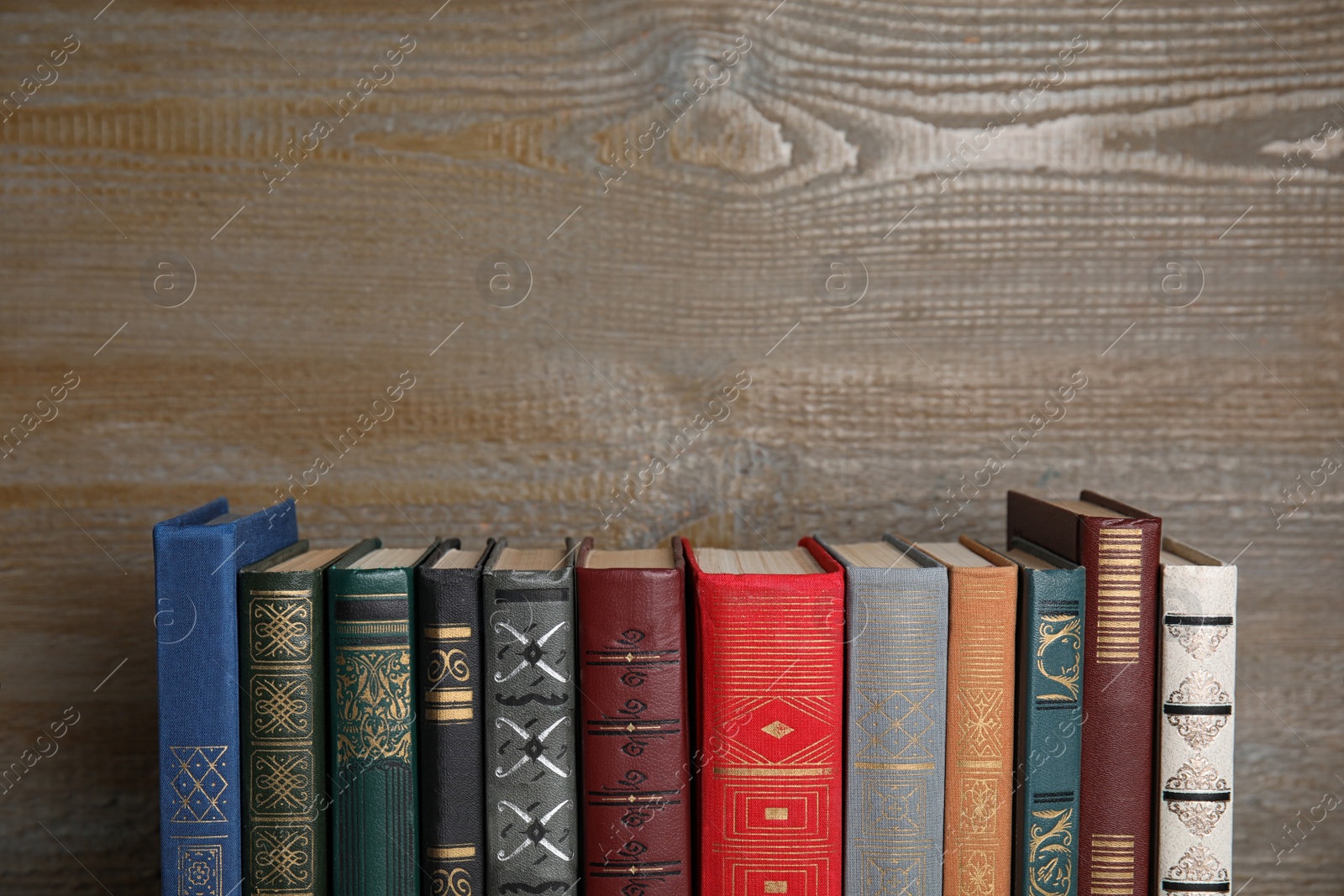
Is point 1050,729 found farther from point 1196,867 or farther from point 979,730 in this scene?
point 1196,867

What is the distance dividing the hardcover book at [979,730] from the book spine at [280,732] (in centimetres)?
50

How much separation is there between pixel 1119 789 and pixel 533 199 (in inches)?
30.5

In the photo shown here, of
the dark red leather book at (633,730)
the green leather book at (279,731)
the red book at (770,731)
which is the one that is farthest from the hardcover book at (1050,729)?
the green leather book at (279,731)

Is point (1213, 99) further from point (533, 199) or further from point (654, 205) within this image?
point (533, 199)

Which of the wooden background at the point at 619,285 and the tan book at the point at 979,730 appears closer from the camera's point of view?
the tan book at the point at 979,730

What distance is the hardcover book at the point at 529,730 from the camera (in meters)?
0.75

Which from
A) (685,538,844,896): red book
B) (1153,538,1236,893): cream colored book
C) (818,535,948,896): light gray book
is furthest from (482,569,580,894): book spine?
(1153,538,1236,893): cream colored book

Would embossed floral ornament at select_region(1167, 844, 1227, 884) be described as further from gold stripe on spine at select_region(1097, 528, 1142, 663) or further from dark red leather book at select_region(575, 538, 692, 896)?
dark red leather book at select_region(575, 538, 692, 896)

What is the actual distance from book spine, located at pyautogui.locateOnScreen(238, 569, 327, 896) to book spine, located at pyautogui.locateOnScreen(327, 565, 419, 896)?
0.8 inches

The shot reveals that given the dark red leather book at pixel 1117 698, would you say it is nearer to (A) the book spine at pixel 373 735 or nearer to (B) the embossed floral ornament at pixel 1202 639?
(B) the embossed floral ornament at pixel 1202 639

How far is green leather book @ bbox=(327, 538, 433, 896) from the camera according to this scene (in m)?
0.75

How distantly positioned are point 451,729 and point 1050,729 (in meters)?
0.47

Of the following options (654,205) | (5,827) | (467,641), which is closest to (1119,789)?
(467,641)

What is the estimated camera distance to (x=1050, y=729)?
0.76 meters
